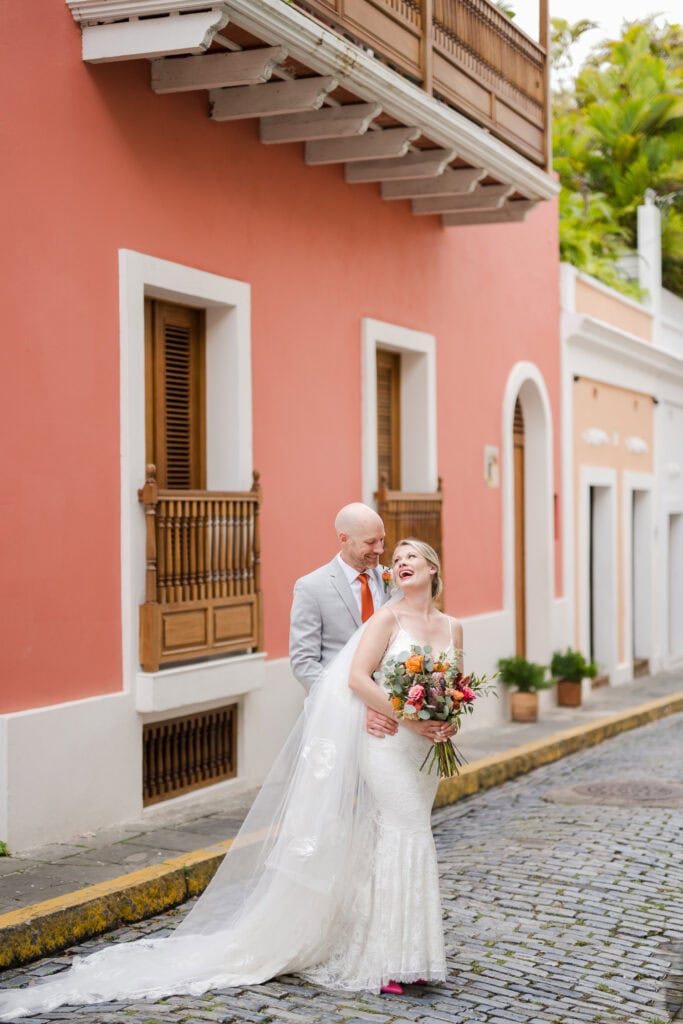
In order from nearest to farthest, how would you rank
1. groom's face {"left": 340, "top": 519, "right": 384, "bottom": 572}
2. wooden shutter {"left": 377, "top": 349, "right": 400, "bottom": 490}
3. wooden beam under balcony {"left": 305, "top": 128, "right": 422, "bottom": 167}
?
groom's face {"left": 340, "top": 519, "right": 384, "bottom": 572}, wooden beam under balcony {"left": 305, "top": 128, "right": 422, "bottom": 167}, wooden shutter {"left": 377, "top": 349, "right": 400, "bottom": 490}

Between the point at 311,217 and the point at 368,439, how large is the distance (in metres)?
1.89

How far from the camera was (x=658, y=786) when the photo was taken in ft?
34.7

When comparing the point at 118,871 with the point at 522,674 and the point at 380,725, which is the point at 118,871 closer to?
the point at 380,725

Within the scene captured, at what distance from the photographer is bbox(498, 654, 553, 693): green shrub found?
14.0 meters

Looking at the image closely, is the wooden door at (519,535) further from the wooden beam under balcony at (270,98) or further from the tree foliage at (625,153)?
the tree foliage at (625,153)

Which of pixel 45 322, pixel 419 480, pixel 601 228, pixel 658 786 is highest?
pixel 601 228

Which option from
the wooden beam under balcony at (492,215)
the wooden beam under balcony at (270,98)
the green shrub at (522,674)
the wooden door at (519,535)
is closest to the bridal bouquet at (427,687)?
the wooden beam under balcony at (270,98)

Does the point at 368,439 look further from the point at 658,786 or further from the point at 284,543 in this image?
the point at 658,786

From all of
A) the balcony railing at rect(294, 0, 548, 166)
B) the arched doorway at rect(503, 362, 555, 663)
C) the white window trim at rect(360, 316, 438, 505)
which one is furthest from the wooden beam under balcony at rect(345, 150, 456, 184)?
the arched doorway at rect(503, 362, 555, 663)

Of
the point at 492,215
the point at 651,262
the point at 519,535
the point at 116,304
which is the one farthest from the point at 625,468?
the point at 116,304

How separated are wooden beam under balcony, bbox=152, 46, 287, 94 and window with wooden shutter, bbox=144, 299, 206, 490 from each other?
136 cm

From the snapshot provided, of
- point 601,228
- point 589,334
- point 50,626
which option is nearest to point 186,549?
point 50,626

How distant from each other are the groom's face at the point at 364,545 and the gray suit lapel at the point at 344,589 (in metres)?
0.08

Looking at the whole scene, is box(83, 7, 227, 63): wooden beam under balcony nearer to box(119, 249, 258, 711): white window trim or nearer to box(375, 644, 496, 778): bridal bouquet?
box(119, 249, 258, 711): white window trim
